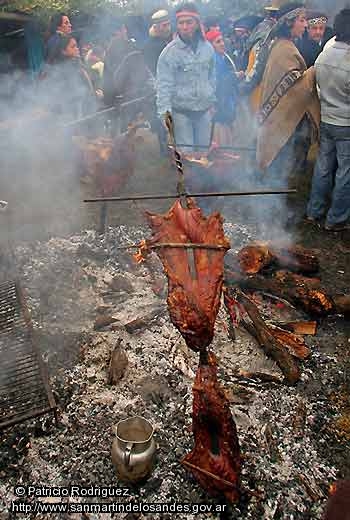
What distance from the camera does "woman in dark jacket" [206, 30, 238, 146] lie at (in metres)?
9.02

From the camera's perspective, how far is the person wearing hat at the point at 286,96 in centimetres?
704

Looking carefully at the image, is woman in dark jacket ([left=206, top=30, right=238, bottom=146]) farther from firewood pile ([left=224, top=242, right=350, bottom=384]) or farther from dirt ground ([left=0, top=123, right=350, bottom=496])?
firewood pile ([left=224, top=242, right=350, bottom=384])

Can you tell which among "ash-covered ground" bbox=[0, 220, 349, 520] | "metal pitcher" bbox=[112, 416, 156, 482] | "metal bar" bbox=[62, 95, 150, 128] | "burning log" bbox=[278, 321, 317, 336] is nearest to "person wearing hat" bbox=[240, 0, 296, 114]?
"metal bar" bbox=[62, 95, 150, 128]

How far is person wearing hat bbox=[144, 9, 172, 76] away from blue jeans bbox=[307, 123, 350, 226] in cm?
580

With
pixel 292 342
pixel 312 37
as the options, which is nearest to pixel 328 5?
pixel 312 37

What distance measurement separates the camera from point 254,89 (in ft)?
28.9

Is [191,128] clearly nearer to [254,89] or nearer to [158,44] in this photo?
[254,89]

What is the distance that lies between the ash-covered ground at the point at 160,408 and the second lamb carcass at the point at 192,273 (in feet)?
3.97

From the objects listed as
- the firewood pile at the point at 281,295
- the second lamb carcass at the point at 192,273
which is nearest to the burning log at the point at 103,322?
the firewood pile at the point at 281,295

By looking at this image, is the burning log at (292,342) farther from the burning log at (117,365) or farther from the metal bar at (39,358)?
the metal bar at (39,358)

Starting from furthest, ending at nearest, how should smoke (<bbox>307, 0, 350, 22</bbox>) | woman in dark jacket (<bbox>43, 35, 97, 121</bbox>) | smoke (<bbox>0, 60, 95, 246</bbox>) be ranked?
smoke (<bbox>307, 0, 350, 22</bbox>), woman in dark jacket (<bbox>43, 35, 97, 121</bbox>), smoke (<bbox>0, 60, 95, 246</bbox>)

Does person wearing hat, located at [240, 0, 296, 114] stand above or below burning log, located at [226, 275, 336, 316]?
above

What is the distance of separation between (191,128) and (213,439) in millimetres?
6538

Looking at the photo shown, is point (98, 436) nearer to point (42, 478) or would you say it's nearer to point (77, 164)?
point (42, 478)
